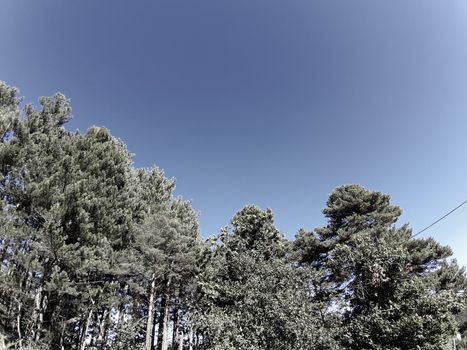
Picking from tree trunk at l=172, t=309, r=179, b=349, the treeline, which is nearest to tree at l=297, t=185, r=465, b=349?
the treeline

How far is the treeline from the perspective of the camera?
32.7 ft

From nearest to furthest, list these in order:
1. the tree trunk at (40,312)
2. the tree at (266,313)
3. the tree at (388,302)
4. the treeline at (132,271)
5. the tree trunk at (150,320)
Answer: the tree at (266,313)
the tree at (388,302)
the treeline at (132,271)
the tree trunk at (40,312)
the tree trunk at (150,320)

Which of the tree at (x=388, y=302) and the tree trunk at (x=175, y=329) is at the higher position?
the tree trunk at (x=175, y=329)

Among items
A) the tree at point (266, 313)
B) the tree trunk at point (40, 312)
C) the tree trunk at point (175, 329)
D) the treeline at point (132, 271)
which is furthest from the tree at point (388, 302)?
the tree trunk at point (175, 329)

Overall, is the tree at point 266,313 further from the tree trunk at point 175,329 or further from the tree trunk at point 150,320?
the tree trunk at point 175,329

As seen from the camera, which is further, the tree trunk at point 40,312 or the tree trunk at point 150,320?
the tree trunk at point 150,320

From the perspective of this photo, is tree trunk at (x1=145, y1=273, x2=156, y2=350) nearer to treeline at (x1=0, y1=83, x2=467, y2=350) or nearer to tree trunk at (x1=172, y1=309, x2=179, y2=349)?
treeline at (x1=0, y1=83, x2=467, y2=350)

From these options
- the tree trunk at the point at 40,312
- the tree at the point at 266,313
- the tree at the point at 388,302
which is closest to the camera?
the tree at the point at 266,313

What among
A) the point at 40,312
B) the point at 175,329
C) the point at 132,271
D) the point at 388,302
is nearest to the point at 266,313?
the point at 388,302

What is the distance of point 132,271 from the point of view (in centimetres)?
1471

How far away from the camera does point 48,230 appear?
11.0 metres

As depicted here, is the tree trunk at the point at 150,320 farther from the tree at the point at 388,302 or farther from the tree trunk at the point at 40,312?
the tree at the point at 388,302

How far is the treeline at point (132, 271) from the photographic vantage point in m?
9.98

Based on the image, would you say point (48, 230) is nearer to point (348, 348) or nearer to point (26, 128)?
point (26, 128)
